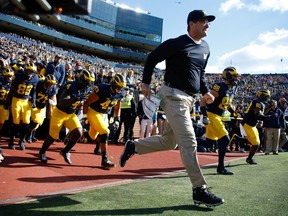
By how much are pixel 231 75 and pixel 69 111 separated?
3577mm

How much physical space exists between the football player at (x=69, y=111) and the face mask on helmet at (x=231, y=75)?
2912 mm

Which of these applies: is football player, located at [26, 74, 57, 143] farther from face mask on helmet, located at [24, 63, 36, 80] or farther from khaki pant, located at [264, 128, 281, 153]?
khaki pant, located at [264, 128, 281, 153]

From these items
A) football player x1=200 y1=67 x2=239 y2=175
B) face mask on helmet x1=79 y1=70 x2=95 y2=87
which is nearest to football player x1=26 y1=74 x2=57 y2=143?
face mask on helmet x1=79 y1=70 x2=95 y2=87

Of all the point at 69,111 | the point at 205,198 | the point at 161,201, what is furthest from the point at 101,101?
the point at 205,198

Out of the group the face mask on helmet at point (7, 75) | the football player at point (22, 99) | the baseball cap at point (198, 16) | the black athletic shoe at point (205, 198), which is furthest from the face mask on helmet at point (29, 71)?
the black athletic shoe at point (205, 198)

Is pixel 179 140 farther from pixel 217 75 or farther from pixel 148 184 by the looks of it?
pixel 217 75

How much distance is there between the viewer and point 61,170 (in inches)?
220

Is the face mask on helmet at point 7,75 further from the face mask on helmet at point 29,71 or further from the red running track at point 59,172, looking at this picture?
the red running track at point 59,172

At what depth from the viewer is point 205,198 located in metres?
3.46

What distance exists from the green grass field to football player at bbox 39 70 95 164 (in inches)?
83.4

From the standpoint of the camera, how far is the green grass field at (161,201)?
323 centimetres

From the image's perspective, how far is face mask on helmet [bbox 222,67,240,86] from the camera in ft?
22.2

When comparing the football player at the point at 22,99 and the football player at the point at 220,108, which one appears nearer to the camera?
the football player at the point at 220,108

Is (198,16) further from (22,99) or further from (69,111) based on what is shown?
(22,99)
